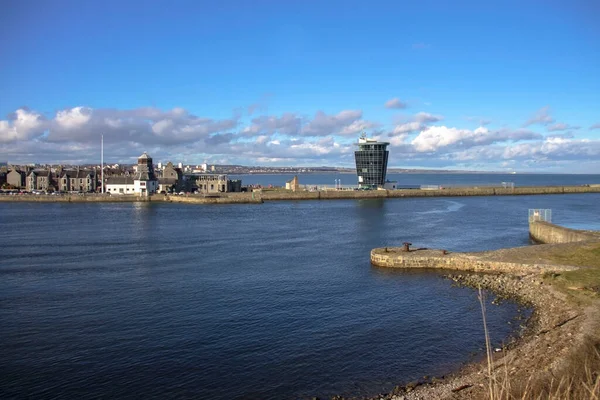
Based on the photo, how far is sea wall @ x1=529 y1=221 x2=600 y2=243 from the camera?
3891 centimetres

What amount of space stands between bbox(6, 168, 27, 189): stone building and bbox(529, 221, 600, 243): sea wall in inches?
5021

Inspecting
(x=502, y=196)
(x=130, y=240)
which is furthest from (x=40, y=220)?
(x=502, y=196)

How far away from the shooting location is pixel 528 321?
21.5 m

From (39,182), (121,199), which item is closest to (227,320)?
(121,199)

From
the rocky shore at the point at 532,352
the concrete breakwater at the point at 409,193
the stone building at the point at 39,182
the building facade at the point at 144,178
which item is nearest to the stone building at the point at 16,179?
the stone building at the point at 39,182

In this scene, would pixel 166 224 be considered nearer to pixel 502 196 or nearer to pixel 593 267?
pixel 593 267

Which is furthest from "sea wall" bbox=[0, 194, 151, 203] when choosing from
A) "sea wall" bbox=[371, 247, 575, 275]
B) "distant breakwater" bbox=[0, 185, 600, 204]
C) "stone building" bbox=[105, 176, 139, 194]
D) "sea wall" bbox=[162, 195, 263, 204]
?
"sea wall" bbox=[371, 247, 575, 275]

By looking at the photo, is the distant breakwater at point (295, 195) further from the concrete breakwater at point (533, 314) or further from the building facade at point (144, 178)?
the concrete breakwater at point (533, 314)

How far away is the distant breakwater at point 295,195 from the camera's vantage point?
10319 centimetres

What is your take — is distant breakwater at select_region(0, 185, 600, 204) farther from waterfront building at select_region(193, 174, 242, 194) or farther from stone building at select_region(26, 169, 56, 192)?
stone building at select_region(26, 169, 56, 192)

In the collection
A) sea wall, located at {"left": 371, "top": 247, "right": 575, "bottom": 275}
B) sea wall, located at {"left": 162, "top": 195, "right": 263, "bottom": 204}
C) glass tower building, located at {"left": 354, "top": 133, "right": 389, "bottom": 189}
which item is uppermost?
glass tower building, located at {"left": 354, "top": 133, "right": 389, "bottom": 189}

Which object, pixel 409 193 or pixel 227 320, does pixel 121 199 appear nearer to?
pixel 409 193

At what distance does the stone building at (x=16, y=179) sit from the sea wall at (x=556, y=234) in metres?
128

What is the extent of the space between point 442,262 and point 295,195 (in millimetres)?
81064
